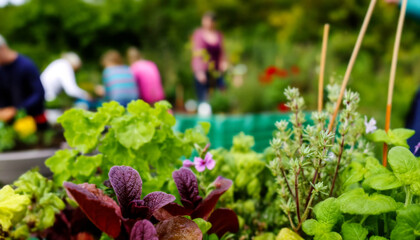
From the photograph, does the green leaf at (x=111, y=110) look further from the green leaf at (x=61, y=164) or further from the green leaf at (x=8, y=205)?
the green leaf at (x=8, y=205)

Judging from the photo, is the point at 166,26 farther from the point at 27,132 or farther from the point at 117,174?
the point at 117,174

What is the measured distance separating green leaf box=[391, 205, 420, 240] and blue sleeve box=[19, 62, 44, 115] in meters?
3.60

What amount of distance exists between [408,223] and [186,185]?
17.3 inches

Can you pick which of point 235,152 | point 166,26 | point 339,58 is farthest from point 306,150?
point 166,26

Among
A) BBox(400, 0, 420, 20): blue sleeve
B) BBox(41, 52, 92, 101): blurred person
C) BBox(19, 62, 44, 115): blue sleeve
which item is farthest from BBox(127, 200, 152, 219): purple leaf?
BBox(41, 52, 92, 101): blurred person

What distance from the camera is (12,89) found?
3.67 meters

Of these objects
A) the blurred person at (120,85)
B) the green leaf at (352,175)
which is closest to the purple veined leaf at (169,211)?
the green leaf at (352,175)

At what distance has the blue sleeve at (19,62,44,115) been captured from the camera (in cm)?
366

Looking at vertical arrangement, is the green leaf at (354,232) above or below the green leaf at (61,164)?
below

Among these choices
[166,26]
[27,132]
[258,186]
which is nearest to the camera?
[258,186]

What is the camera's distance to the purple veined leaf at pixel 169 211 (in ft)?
2.70

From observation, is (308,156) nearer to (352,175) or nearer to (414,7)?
(352,175)

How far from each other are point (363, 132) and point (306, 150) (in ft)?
1.09

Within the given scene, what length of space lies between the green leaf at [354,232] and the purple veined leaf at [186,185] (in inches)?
12.5
